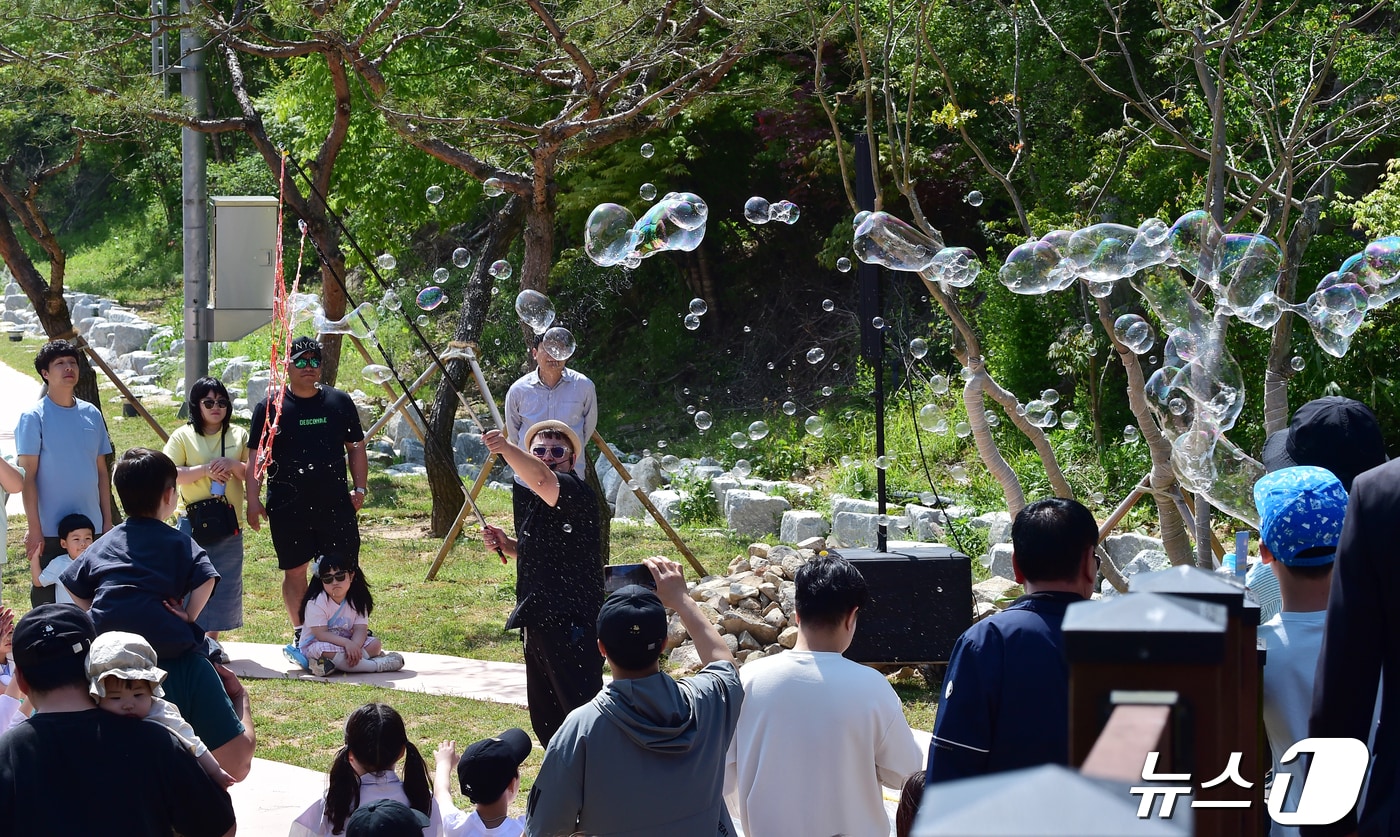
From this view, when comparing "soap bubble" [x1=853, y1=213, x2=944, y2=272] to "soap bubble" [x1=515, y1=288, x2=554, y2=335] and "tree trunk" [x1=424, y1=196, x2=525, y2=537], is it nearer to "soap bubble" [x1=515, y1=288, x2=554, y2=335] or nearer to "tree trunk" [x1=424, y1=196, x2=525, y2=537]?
"soap bubble" [x1=515, y1=288, x2=554, y2=335]

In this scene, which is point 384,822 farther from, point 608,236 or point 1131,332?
point 608,236

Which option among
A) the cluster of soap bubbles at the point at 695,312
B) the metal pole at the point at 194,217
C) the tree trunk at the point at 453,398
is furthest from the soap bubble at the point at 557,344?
the metal pole at the point at 194,217

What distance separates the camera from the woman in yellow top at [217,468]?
7038mm

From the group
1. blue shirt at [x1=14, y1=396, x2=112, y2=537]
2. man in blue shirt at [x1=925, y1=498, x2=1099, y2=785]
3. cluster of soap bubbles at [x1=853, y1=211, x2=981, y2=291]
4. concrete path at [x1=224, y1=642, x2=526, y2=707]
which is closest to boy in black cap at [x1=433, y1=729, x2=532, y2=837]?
man in blue shirt at [x1=925, y1=498, x2=1099, y2=785]

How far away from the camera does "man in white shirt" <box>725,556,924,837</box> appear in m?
3.21

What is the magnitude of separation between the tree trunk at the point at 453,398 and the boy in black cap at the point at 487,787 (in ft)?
23.1

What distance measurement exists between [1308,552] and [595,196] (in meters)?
13.9

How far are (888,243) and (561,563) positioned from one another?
2.59 meters

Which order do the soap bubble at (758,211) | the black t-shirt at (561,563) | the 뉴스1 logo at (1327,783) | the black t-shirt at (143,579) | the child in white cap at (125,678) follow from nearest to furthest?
the 뉴스1 logo at (1327,783), the child in white cap at (125,678), the black t-shirt at (143,579), the black t-shirt at (561,563), the soap bubble at (758,211)

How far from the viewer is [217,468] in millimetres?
7051

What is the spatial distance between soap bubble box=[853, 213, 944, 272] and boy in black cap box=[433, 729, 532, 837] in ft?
11.2

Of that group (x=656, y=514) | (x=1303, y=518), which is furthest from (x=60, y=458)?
(x=1303, y=518)

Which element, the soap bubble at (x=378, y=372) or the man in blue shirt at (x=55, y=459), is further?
the soap bubble at (x=378, y=372)

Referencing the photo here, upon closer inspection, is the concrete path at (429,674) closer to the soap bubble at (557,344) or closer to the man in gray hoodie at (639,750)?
the soap bubble at (557,344)
